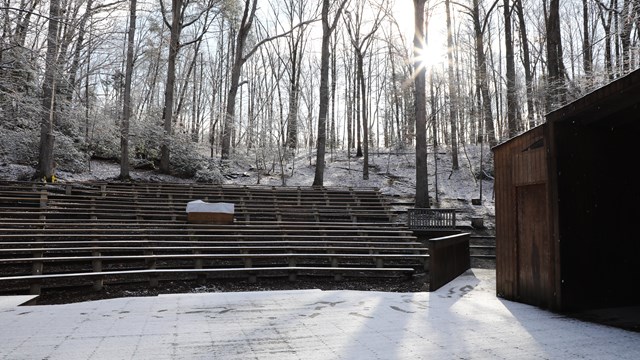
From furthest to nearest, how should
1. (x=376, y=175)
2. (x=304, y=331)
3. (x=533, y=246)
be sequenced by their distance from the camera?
(x=376, y=175)
(x=533, y=246)
(x=304, y=331)

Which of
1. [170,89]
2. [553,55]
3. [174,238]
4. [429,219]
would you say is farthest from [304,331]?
[170,89]

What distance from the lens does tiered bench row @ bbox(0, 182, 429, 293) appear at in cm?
895

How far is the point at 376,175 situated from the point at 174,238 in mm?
17218

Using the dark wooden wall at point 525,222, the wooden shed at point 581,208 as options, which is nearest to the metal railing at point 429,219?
the dark wooden wall at point 525,222

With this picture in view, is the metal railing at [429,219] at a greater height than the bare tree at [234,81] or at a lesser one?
lesser

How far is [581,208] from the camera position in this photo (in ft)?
19.5

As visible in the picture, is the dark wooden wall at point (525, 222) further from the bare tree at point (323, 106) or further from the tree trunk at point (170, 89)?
the tree trunk at point (170, 89)

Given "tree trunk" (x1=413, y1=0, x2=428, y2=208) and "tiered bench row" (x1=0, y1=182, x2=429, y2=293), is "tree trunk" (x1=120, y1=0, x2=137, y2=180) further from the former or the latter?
"tree trunk" (x1=413, y1=0, x2=428, y2=208)

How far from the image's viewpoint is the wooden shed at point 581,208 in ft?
18.9

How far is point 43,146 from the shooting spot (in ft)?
53.2

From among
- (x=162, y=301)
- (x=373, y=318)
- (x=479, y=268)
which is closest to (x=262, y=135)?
(x=479, y=268)

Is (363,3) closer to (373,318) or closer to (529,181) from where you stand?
(529,181)

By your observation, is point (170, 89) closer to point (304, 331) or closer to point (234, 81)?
point (234, 81)

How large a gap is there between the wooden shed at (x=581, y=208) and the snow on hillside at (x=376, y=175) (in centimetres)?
1044
